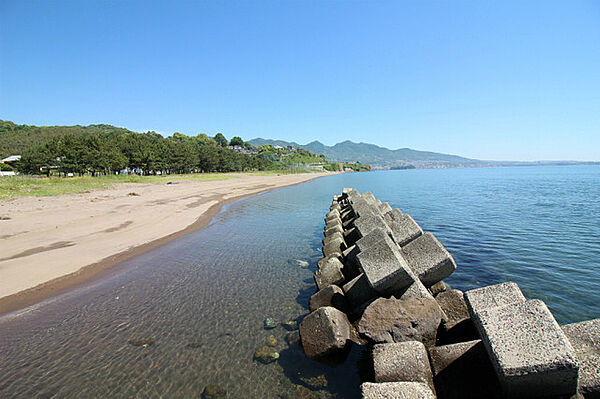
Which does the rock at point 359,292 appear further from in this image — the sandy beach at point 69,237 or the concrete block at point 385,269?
the sandy beach at point 69,237

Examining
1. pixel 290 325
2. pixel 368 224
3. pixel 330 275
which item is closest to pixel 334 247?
pixel 368 224

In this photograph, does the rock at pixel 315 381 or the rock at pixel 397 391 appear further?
the rock at pixel 315 381

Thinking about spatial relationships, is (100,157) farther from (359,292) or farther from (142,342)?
(359,292)

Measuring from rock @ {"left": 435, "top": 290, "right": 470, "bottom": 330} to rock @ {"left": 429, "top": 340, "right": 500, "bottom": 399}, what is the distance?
1444mm

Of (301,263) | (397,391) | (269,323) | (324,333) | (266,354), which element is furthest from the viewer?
(301,263)

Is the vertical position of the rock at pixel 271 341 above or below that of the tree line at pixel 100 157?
below

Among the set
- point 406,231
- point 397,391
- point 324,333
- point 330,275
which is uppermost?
point 406,231

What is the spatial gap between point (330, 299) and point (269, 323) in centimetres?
153

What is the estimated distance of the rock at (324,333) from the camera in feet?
17.0

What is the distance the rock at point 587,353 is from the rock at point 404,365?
163 centimetres

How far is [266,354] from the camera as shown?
18.0ft

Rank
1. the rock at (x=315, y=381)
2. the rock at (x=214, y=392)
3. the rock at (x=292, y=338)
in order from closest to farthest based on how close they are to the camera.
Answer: the rock at (x=214, y=392) < the rock at (x=315, y=381) < the rock at (x=292, y=338)

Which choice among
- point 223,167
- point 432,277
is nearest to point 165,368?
point 432,277

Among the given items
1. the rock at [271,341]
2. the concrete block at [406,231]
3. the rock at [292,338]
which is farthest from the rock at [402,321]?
the concrete block at [406,231]
